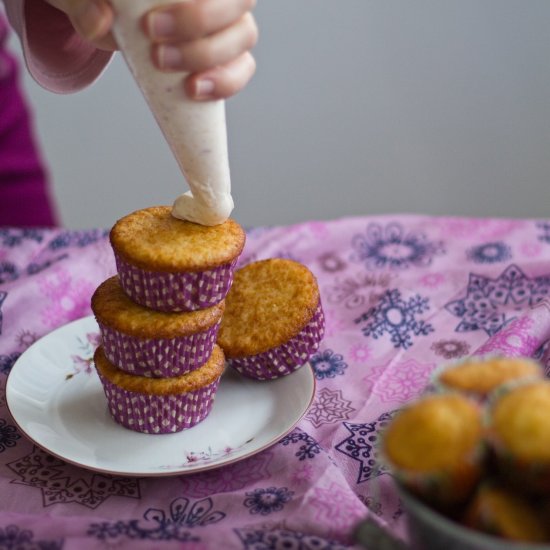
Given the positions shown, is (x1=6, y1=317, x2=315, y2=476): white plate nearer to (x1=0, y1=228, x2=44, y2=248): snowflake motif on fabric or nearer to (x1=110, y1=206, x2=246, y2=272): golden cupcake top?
(x1=110, y1=206, x2=246, y2=272): golden cupcake top

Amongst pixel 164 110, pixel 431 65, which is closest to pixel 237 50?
pixel 164 110

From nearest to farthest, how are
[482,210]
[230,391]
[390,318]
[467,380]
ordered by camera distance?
1. [467,380]
2. [230,391]
3. [390,318]
4. [482,210]

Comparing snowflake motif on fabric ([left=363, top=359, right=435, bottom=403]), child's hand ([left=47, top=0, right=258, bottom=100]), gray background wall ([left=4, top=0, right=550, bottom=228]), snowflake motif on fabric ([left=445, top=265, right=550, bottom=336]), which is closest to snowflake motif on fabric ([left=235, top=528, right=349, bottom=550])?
snowflake motif on fabric ([left=363, top=359, right=435, bottom=403])

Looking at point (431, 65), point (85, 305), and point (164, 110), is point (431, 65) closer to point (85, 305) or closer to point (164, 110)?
point (85, 305)

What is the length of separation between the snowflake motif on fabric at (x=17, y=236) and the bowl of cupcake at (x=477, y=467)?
115cm

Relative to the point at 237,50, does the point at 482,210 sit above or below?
below

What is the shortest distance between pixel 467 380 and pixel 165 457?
0.48 m

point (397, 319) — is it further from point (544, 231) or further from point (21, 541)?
point (21, 541)

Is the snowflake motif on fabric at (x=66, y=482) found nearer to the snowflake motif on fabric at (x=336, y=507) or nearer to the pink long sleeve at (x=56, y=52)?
the snowflake motif on fabric at (x=336, y=507)

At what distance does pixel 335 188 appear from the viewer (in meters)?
3.07

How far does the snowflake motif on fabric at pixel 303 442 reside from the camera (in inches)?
37.9

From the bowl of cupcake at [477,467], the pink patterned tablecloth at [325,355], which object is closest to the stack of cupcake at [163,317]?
the pink patterned tablecloth at [325,355]

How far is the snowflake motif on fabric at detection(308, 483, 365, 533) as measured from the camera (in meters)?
0.81

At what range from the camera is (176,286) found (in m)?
0.98
